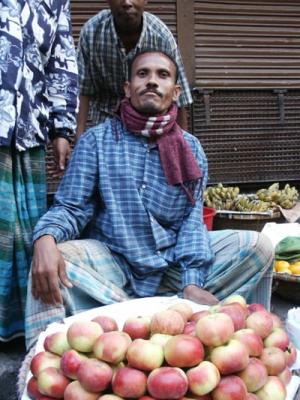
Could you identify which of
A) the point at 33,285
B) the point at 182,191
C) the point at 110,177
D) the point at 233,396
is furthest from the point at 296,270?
the point at 233,396

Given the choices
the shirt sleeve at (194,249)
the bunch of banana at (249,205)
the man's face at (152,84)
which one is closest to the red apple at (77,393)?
the shirt sleeve at (194,249)

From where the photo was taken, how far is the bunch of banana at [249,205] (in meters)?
5.26

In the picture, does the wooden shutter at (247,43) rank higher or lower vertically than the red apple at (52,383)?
higher

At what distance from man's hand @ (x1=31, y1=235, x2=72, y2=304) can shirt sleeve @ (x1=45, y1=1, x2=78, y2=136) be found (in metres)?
0.80

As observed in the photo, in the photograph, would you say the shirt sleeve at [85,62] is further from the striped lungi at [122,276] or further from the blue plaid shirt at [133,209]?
the striped lungi at [122,276]

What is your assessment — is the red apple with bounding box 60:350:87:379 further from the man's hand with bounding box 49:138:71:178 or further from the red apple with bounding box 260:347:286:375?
the man's hand with bounding box 49:138:71:178

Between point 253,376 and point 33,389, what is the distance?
641 millimetres

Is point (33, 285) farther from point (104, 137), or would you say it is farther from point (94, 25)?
point (94, 25)

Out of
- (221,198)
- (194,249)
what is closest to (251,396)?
(194,249)

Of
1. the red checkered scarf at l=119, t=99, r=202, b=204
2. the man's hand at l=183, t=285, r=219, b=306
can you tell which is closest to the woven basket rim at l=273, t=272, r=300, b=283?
the red checkered scarf at l=119, t=99, r=202, b=204

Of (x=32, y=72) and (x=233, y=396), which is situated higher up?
(x=32, y=72)

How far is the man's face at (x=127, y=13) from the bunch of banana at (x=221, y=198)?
7.51 feet

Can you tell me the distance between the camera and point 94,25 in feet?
11.9

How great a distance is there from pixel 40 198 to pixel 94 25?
136cm
